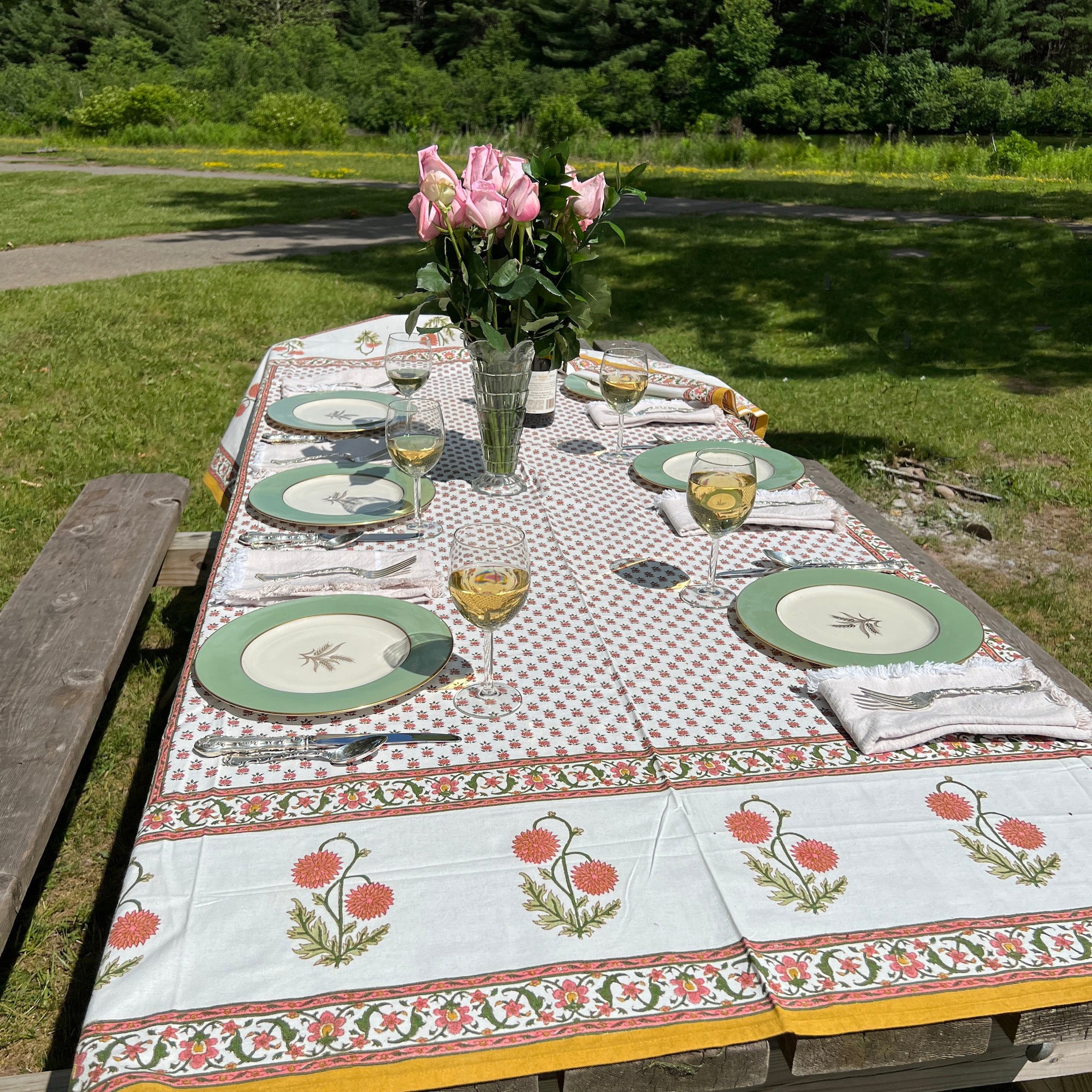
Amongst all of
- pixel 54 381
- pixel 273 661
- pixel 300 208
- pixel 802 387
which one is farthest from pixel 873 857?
pixel 300 208

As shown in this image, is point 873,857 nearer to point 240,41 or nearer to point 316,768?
point 316,768

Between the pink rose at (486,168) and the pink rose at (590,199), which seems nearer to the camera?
the pink rose at (486,168)

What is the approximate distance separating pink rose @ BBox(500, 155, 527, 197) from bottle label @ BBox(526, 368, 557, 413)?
2.49ft

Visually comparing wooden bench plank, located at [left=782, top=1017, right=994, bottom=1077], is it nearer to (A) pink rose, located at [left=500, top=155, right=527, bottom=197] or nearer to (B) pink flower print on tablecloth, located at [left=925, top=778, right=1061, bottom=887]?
(B) pink flower print on tablecloth, located at [left=925, top=778, right=1061, bottom=887]

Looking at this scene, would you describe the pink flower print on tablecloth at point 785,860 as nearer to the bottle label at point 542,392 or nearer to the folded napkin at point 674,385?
the bottle label at point 542,392

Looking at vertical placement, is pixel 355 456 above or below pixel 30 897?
above

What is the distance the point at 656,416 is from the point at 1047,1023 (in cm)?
197

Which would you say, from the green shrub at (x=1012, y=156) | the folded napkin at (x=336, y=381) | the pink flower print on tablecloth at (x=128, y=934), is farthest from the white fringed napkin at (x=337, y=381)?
the green shrub at (x=1012, y=156)

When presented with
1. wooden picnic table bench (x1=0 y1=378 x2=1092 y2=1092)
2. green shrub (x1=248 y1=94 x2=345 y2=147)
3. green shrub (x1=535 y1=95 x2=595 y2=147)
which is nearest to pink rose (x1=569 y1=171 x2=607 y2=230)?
wooden picnic table bench (x1=0 y1=378 x2=1092 y2=1092)

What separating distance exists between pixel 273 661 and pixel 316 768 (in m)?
0.28

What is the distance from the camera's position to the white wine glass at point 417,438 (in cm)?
198

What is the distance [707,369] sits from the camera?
7359 mm

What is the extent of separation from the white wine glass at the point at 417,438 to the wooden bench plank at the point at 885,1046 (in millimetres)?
1286

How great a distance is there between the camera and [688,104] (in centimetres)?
3409
